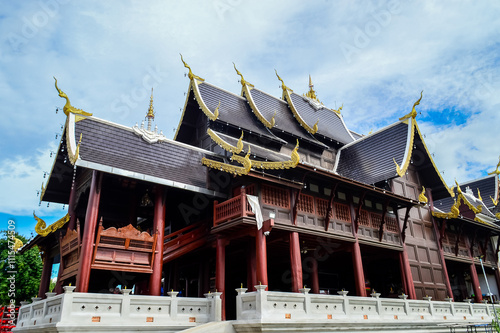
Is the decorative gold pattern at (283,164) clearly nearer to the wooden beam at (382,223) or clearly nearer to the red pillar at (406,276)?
the wooden beam at (382,223)

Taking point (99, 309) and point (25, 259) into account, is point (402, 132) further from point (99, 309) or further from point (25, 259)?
point (25, 259)

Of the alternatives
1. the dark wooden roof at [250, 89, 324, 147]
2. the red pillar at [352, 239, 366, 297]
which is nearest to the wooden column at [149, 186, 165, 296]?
the red pillar at [352, 239, 366, 297]

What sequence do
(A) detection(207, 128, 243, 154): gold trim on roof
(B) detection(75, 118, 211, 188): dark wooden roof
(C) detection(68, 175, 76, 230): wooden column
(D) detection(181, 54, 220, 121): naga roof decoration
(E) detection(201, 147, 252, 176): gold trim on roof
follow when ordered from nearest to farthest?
1. (B) detection(75, 118, 211, 188): dark wooden roof
2. (E) detection(201, 147, 252, 176): gold trim on roof
3. (C) detection(68, 175, 76, 230): wooden column
4. (A) detection(207, 128, 243, 154): gold trim on roof
5. (D) detection(181, 54, 220, 121): naga roof decoration

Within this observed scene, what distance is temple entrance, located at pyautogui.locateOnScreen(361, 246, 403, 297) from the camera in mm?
17953

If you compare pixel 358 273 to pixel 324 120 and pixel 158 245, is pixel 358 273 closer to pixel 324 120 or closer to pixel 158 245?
pixel 158 245

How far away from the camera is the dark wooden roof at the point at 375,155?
1891 cm

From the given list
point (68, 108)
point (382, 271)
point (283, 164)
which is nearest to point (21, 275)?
point (68, 108)

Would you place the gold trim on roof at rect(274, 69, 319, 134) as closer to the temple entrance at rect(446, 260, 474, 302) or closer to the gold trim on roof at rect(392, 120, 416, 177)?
the gold trim on roof at rect(392, 120, 416, 177)

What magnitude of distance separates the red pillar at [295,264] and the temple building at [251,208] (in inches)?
1.8

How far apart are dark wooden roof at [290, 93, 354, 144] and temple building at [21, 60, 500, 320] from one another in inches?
4.6

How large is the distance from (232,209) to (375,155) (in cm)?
994

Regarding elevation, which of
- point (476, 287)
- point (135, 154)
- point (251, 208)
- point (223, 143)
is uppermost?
point (223, 143)

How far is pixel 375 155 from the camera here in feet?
66.0

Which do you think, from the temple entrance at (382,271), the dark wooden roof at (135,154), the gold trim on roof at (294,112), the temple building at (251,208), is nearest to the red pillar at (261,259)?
the temple building at (251,208)
